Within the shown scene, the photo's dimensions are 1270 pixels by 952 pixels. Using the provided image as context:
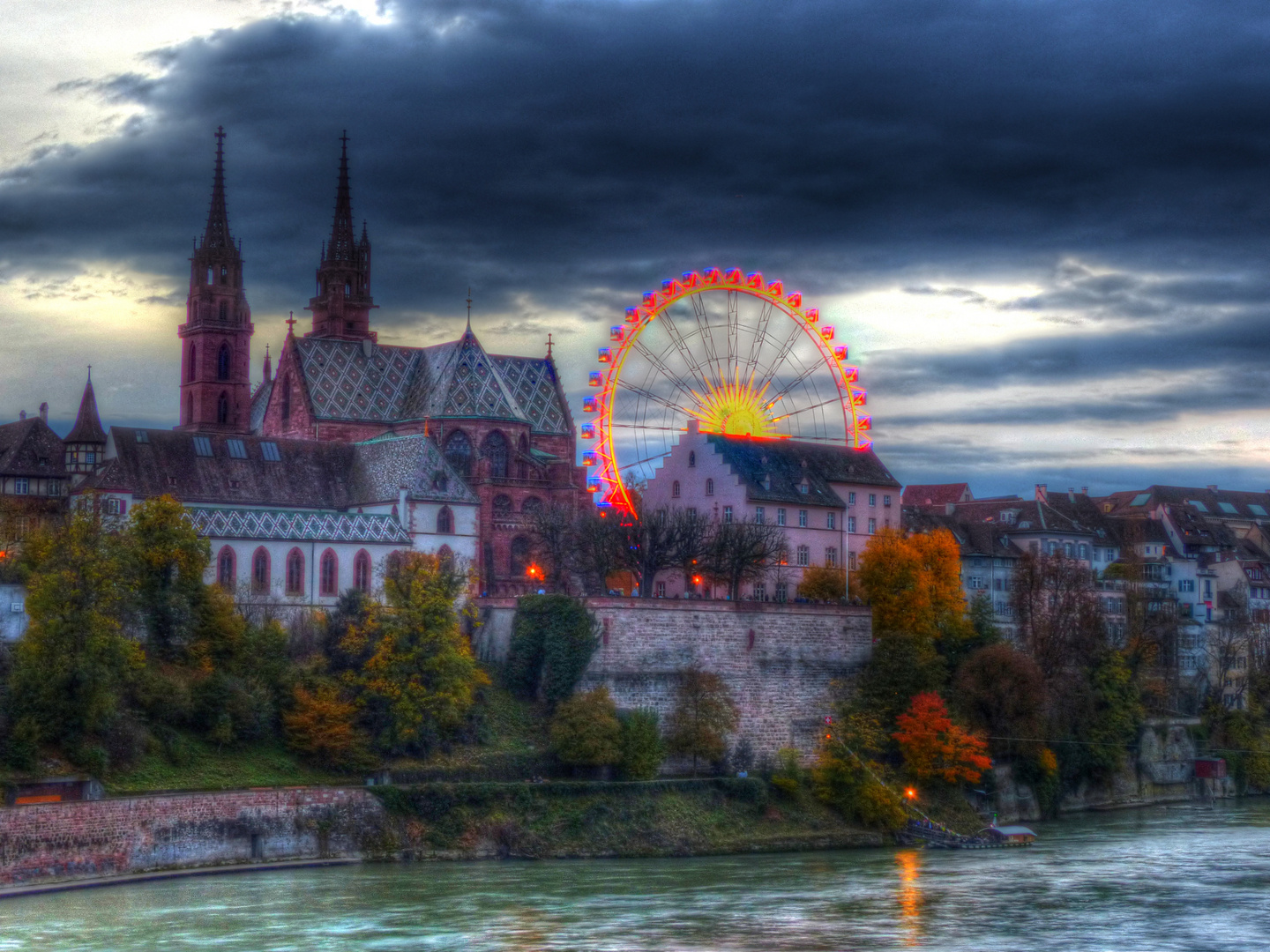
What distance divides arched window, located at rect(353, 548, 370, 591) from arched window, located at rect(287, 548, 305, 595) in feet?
8.05

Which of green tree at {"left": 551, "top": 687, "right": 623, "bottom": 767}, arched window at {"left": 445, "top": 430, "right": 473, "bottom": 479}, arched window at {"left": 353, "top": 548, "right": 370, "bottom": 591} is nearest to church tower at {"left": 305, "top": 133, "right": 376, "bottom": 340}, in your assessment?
arched window at {"left": 445, "top": 430, "right": 473, "bottom": 479}

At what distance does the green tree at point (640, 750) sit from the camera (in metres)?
71.6

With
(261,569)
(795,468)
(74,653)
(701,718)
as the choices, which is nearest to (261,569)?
(261,569)

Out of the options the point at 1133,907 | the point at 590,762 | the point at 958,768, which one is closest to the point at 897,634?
the point at 958,768

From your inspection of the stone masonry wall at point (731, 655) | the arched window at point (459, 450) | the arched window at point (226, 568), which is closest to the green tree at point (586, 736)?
the stone masonry wall at point (731, 655)

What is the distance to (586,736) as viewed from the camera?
233 feet

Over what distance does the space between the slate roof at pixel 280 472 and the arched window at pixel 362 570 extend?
17.7 ft

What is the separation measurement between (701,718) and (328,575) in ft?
63.1

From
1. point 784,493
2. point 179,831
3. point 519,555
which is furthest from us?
point 519,555

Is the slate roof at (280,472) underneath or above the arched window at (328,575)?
above

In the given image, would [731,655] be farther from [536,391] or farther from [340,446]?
[536,391]

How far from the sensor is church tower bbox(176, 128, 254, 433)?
4496 inches

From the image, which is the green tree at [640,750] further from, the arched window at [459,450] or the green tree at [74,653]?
the arched window at [459,450]

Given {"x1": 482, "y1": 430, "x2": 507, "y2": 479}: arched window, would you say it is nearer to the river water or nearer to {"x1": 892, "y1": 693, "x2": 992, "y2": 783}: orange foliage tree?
{"x1": 892, "y1": 693, "x2": 992, "y2": 783}: orange foliage tree
